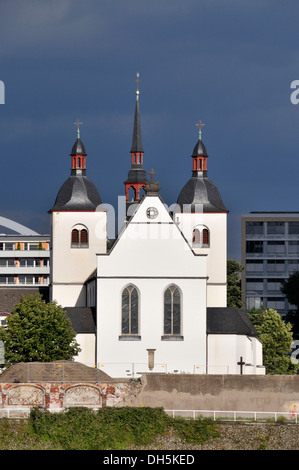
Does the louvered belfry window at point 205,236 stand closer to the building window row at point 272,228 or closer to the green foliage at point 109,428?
the green foliage at point 109,428

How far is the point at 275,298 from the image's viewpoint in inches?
6491

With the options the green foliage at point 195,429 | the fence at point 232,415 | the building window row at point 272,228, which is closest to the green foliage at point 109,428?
the green foliage at point 195,429

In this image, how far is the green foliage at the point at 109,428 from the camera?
6688 cm

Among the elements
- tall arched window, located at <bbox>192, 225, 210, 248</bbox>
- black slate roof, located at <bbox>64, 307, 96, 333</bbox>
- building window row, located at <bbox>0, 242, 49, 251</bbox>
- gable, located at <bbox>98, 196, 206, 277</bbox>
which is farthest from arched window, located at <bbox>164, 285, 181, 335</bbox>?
building window row, located at <bbox>0, 242, 49, 251</bbox>

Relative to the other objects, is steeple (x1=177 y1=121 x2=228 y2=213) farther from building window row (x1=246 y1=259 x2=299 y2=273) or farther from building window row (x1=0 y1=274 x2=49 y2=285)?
building window row (x1=0 y1=274 x2=49 y2=285)

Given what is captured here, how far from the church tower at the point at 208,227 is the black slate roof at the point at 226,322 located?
6.08 meters

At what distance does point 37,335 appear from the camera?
87.0 metres

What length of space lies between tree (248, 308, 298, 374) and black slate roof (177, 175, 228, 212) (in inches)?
391

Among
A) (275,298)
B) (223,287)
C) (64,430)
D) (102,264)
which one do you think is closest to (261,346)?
(223,287)

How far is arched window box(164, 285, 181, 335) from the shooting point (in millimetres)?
92000

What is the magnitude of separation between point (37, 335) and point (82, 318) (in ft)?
22.5

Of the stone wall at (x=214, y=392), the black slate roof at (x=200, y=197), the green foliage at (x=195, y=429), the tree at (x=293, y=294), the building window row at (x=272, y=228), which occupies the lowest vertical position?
the green foliage at (x=195, y=429)

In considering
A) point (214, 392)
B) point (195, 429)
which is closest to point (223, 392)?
point (214, 392)
